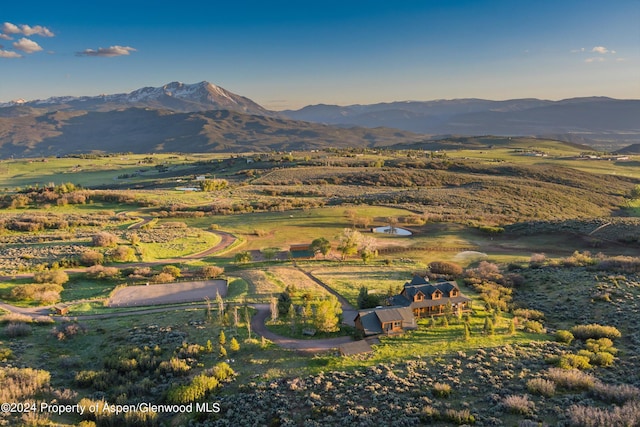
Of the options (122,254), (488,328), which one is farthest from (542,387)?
(122,254)

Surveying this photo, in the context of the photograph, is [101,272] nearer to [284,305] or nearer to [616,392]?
[284,305]

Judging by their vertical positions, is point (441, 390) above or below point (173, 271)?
below

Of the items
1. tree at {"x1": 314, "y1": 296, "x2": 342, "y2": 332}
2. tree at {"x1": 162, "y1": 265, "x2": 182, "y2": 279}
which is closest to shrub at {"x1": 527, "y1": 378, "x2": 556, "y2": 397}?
tree at {"x1": 314, "y1": 296, "x2": 342, "y2": 332}

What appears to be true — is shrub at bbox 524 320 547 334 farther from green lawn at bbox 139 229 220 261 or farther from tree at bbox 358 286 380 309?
green lawn at bbox 139 229 220 261

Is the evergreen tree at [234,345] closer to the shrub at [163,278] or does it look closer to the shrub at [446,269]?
the shrub at [163,278]

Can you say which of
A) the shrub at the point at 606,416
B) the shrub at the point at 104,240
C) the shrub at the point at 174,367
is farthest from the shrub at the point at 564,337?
the shrub at the point at 104,240

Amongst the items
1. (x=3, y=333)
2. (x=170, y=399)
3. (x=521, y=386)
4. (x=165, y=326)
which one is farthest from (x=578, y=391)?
(x=3, y=333)
